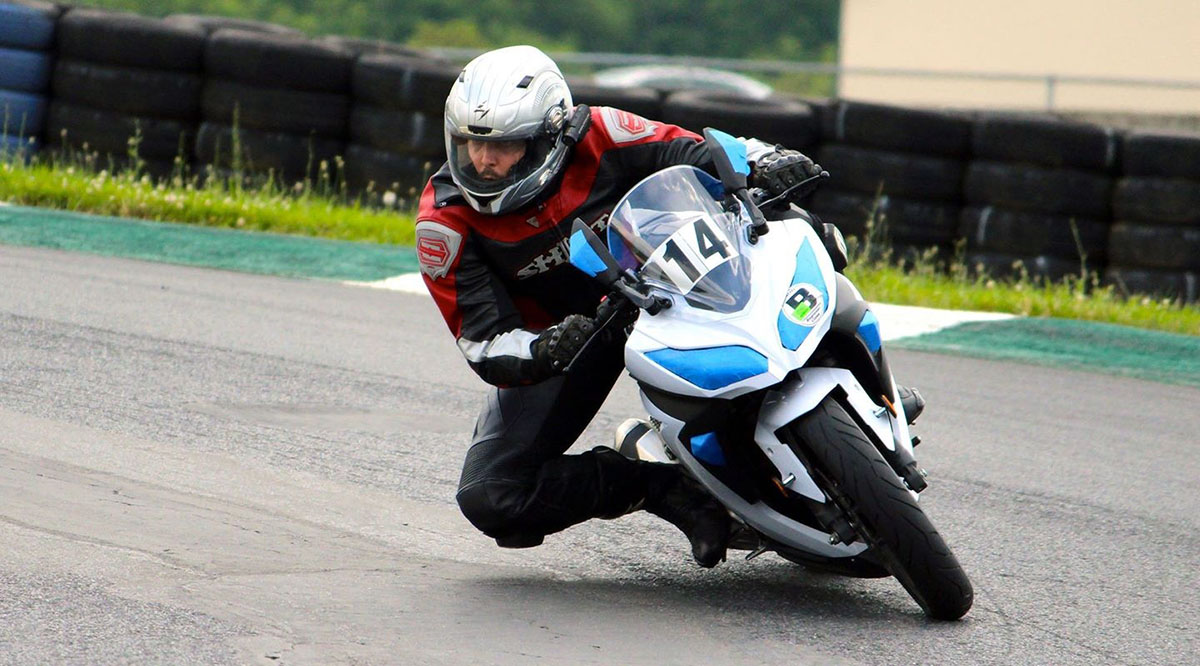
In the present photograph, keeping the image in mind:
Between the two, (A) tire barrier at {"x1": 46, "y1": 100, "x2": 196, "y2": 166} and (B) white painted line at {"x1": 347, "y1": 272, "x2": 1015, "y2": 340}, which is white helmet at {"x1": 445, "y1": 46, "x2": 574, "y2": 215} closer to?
(B) white painted line at {"x1": 347, "y1": 272, "x2": 1015, "y2": 340}

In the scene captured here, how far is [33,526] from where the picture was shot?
4.28m

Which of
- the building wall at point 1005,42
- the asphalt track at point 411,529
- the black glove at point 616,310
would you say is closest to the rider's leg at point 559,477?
the asphalt track at point 411,529

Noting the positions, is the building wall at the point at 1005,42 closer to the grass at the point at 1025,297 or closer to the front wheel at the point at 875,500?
the grass at the point at 1025,297

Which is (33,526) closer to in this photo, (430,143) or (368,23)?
(430,143)

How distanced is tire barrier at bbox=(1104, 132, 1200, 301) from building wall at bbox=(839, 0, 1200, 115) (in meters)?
9.82

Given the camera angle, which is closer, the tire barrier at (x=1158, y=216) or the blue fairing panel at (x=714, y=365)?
the blue fairing panel at (x=714, y=365)

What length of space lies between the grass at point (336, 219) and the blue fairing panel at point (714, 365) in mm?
5791

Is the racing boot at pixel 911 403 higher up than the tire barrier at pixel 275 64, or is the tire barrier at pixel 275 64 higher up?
the tire barrier at pixel 275 64

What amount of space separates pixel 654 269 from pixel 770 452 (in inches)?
21.0

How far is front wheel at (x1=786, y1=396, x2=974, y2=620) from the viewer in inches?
146

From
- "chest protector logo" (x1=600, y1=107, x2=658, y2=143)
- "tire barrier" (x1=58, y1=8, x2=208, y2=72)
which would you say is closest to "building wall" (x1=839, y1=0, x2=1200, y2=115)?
"tire barrier" (x1=58, y1=8, x2=208, y2=72)

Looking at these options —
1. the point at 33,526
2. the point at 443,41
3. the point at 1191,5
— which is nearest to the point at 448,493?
the point at 33,526

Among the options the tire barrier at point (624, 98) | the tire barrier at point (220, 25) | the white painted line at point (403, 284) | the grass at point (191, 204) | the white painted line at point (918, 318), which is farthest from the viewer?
the tire barrier at point (220, 25)

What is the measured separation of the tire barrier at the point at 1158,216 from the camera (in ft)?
31.9
